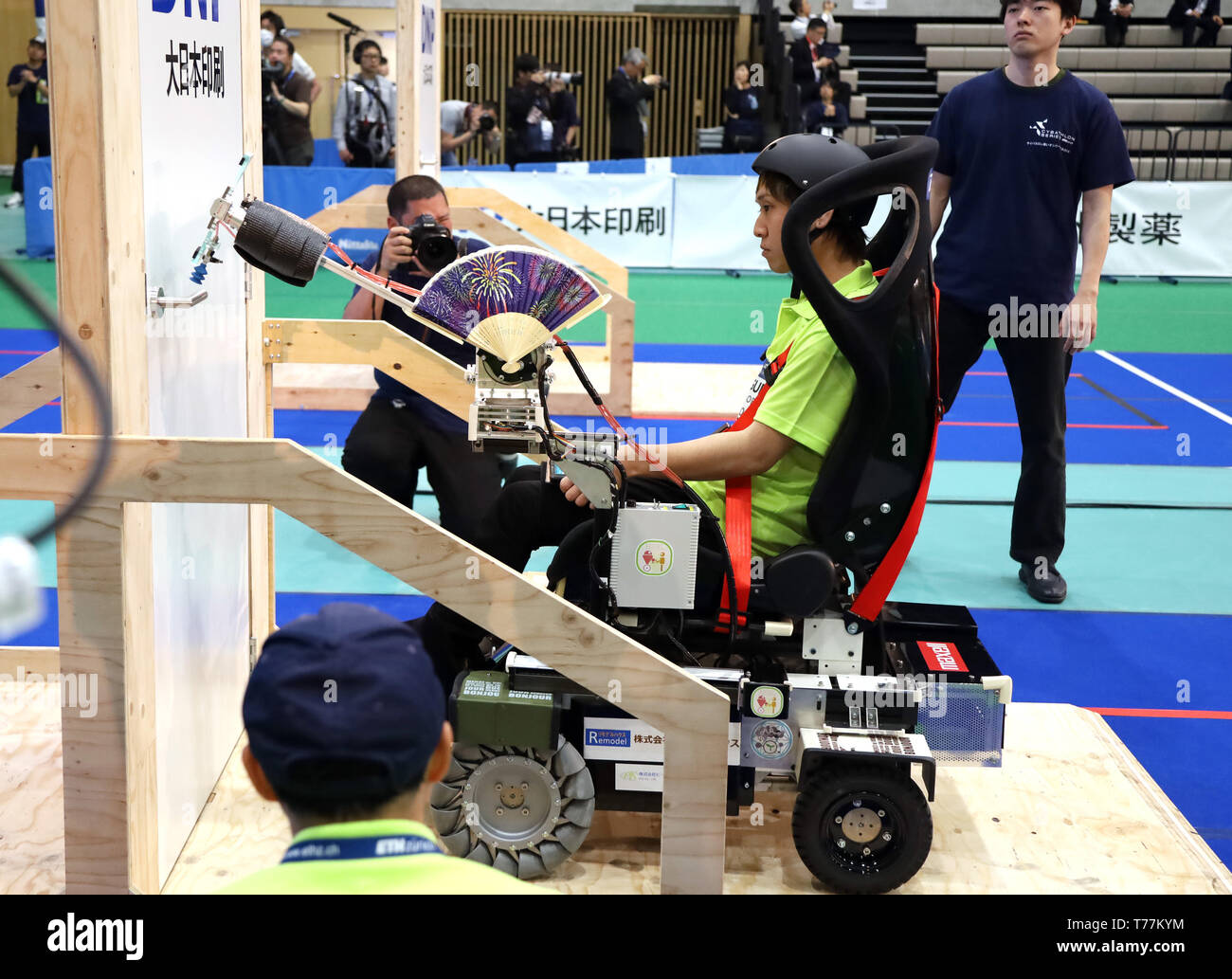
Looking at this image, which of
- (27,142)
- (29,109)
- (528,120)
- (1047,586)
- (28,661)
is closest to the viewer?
(28,661)

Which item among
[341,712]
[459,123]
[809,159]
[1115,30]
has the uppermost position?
[1115,30]

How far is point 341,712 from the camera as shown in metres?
1.25

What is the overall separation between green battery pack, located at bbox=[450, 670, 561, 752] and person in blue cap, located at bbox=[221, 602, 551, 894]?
4.97 feet

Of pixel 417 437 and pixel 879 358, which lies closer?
pixel 879 358

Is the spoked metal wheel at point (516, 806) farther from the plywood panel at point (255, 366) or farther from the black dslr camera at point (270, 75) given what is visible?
the black dslr camera at point (270, 75)

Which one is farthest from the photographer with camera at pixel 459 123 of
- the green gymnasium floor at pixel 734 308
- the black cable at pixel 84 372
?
the black cable at pixel 84 372

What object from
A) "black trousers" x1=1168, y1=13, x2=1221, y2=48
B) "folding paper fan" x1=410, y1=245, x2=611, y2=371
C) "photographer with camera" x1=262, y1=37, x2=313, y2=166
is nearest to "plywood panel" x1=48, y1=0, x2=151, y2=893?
"folding paper fan" x1=410, y1=245, x2=611, y2=371

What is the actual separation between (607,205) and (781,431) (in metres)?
11.5

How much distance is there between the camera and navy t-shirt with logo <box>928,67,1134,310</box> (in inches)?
188

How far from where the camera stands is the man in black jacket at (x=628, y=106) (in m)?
16.6

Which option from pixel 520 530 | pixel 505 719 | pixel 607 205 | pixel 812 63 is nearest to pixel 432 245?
pixel 520 530

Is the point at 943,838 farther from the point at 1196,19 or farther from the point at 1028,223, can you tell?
the point at 1196,19

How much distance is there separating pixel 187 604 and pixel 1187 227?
13232 mm

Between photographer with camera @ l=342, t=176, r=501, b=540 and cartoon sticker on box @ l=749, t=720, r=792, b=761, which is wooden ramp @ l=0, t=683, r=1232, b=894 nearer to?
cartoon sticker on box @ l=749, t=720, r=792, b=761
